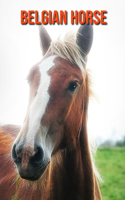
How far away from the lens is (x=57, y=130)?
1736 millimetres

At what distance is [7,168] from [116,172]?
22.9 feet

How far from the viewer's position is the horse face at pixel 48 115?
4.63 ft

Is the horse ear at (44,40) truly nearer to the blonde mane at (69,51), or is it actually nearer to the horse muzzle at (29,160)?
the blonde mane at (69,51)

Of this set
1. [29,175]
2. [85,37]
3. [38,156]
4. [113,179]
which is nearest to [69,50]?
[85,37]

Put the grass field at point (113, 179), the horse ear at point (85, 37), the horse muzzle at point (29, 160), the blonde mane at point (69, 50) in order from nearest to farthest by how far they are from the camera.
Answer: the horse muzzle at point (29, 160), the blonde mane at point (69, 50), the horse ear at point (85, 37), the grass field at point (113, 179)

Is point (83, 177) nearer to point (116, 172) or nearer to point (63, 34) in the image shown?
point (63, 34)

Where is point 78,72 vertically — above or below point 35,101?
above

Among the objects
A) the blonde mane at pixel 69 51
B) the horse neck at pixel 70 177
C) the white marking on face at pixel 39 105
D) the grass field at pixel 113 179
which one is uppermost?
the blonde mane at pixel 69 51

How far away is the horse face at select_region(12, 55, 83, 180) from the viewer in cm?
141

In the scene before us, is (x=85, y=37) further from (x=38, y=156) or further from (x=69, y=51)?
(x=38, y=156)

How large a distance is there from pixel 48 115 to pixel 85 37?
3.47ft

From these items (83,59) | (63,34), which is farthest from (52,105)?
(63,34)

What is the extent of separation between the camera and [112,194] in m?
6.00

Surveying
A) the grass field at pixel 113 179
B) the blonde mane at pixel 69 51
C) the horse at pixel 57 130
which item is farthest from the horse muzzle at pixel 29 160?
the grass field at pixel 113 179
